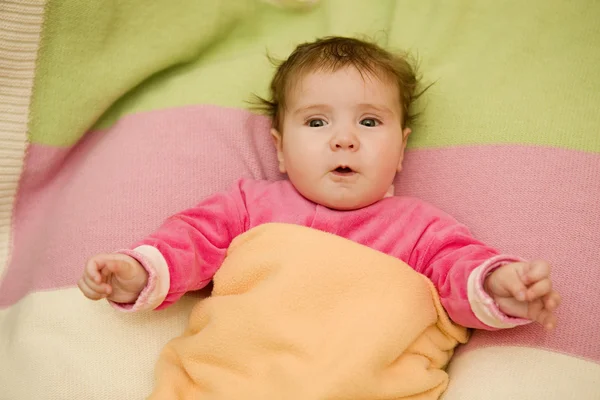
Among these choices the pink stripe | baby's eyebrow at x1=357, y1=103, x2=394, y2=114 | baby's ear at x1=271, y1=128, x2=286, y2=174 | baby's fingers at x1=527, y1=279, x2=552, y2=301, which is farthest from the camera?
baby's ear at x1=271, y1=128, x2=286, y2=174

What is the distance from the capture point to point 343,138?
119 centimetres

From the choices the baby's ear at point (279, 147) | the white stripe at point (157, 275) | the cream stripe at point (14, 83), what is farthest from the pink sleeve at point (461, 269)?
the cream stripe at point (14, 83)

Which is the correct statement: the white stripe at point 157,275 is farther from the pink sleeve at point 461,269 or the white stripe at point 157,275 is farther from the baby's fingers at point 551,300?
the baby's fingers at point 551,300

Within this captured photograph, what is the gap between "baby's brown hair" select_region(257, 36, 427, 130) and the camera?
1297 millimetres

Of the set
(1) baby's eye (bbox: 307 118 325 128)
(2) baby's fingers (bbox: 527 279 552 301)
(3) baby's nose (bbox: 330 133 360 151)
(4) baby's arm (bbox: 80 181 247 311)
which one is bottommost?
(4) baby's arm (bbox: 80 181 247 311)

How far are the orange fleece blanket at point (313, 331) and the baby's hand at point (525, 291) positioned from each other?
0.49 feet

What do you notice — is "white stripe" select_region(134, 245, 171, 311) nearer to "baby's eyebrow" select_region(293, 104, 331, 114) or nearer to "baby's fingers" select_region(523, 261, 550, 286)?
"baby's eyebrow" select_region(293, 104, 331, 114)

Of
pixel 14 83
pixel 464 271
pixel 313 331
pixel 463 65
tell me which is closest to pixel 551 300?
pixel 464 271

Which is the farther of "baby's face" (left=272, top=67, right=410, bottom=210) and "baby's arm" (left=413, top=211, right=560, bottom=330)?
"baby's face" (left=272, top=67, right=410, bottom=210)

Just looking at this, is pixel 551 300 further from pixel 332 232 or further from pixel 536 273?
pixel 332 232

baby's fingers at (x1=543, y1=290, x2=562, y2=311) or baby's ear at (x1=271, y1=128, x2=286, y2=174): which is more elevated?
baby's ear at (x1=271, y1=128, x2=286, y2=174)

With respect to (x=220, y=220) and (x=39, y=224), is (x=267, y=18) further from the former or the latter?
(x=39, y=224)

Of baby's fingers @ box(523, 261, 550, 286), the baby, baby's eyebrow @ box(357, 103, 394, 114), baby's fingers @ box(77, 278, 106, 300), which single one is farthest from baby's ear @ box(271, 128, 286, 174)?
baby's fingers @ box(523, 261, 550, 286)

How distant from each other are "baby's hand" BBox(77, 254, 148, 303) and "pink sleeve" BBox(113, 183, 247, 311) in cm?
2
